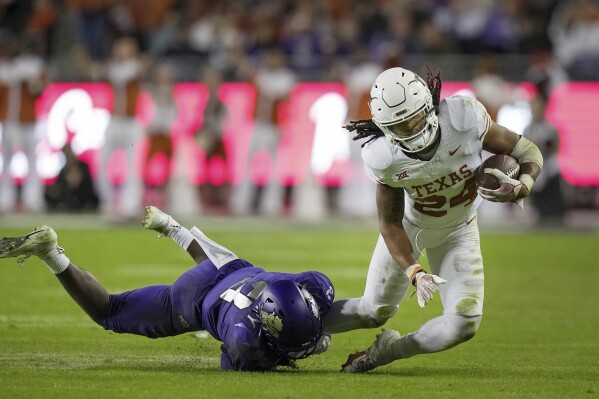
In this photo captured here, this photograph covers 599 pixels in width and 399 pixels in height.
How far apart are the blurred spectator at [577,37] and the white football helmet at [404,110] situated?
10.8m

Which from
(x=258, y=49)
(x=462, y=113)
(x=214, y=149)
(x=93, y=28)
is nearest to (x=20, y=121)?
(x=93, y=28)

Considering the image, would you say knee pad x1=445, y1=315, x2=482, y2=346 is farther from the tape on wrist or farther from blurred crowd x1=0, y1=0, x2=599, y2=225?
blurred crowd x1=0, y1=0, x2=599, y2=225

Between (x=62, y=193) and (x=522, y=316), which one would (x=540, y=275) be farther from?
(x=62, y=193)

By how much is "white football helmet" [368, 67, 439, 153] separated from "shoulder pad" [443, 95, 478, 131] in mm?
166

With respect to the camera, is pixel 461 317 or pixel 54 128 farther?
pixel 54 128

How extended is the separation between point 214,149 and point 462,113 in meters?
10.5

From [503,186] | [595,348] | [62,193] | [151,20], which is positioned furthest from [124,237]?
[503,186]

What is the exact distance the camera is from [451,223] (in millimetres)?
6465

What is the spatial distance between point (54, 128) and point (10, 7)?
2.55 metres

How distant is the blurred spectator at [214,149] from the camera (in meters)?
16.2

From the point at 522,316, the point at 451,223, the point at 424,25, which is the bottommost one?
the point at 522,316

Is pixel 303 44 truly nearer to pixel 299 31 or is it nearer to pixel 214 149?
pixel 299 31

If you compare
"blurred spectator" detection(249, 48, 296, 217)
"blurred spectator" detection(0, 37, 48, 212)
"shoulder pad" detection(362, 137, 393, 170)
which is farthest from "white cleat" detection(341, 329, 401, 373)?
"blurred spectator" detection(0, 37, 48, 212)

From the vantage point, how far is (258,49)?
1750 centimetres
